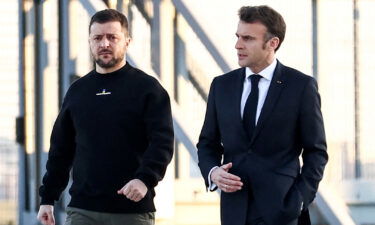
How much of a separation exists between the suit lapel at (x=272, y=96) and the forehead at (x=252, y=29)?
14 cm

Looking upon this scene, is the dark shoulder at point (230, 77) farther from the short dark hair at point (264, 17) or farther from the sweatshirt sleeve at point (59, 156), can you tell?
the sweatshirt sleeve at point (59, 156)

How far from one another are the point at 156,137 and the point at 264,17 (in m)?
0.56

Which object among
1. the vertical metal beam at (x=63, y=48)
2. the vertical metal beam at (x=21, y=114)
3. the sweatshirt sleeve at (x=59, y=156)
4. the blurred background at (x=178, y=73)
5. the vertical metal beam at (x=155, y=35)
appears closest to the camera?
the sweatshirt sleeve at (x=59, y=156)

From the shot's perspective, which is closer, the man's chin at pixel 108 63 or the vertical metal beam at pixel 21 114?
the man's chin at pixel 108 63

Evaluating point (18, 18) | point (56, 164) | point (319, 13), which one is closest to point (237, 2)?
point (319, 13)

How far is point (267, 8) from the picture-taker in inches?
136

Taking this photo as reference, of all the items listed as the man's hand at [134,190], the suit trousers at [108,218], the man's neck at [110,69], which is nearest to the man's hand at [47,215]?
the suit trousers at [108,218]

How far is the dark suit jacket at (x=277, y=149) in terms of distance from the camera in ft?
11.0

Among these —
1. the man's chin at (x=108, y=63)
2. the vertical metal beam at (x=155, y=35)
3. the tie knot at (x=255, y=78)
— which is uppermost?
the vertical metal beam at (x=155, y=35)

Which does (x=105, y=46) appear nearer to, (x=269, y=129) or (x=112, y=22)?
(x=112, y=22)

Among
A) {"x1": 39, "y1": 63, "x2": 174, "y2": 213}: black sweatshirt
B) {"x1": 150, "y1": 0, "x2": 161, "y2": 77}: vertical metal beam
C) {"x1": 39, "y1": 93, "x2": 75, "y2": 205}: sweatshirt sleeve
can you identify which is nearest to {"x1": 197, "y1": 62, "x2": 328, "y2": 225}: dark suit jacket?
{"x1": 39, "y1": 63, "x2": 174, "y2": 213}: black sweatshirt

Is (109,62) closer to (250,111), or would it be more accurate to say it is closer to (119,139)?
(119,139)

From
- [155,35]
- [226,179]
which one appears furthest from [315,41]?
[226,179]

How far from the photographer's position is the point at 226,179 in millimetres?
3348
